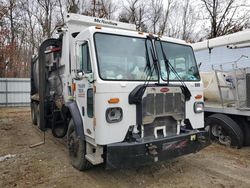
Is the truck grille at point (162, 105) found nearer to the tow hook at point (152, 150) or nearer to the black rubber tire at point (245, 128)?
the tow hook at point (152, 150)

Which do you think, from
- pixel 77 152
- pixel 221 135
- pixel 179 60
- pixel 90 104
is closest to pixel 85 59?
pixel 90 104

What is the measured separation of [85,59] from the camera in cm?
397

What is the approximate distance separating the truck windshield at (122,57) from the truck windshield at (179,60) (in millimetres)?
256

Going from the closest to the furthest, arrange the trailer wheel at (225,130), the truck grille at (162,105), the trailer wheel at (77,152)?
the truck grille at (162,105) → the trailer wheel at (77,152) → the trailer wheel at (225,130)

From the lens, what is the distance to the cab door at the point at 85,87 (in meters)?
3.85

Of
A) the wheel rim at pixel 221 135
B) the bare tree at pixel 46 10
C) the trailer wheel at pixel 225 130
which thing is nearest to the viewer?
the trailer wheel at pixel 225 130

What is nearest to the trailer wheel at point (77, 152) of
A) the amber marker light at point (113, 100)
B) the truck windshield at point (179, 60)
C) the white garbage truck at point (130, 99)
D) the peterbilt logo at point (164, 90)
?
the white garbage truck at point (130, 99)

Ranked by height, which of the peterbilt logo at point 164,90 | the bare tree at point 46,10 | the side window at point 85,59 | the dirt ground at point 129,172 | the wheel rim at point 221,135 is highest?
the bare tree at point 46,10

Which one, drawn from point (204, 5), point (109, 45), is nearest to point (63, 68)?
point (109, 45)

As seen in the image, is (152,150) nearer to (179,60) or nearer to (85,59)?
(85,59)

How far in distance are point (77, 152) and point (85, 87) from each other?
1.24 metres

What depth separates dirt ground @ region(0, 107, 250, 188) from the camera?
13.2ft

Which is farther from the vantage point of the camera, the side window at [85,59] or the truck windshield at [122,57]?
the side window at [85,59]

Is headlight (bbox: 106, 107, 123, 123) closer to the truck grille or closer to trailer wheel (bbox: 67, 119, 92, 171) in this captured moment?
the truck grille
